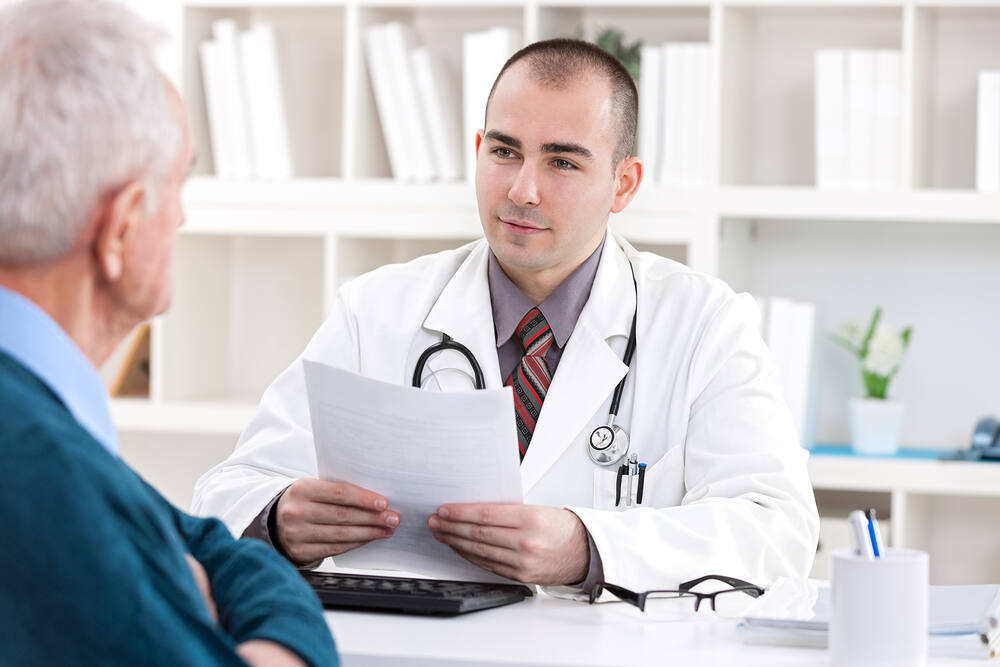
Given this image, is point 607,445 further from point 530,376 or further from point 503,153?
point 503,153

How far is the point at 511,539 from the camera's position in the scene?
4.59ft

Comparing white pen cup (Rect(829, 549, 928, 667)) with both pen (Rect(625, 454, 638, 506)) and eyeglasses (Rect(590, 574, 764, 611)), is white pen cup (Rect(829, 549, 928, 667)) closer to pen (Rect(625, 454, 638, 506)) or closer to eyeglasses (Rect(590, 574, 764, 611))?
eyeglasses (Rect(590, 574, 764, 611))

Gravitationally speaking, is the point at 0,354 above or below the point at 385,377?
above

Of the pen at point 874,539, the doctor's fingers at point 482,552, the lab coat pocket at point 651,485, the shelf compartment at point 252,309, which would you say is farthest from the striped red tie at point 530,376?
the shelf compartment at point 252,309

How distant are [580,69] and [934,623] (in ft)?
3.33

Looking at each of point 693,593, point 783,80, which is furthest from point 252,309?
point 693,593

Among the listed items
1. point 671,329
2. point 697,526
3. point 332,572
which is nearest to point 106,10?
point 332,572

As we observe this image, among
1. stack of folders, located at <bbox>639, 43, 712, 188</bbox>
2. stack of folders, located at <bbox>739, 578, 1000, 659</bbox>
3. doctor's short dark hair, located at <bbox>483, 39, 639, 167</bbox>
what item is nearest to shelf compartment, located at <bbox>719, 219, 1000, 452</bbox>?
stack of folders, located at <bbox>639, 43, 712, 188</bbox>

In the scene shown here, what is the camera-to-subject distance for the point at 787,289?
2977 millimetres

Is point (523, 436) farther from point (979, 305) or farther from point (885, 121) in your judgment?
point (979, 305)

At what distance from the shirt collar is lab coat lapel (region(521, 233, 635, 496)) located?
1.0 inches

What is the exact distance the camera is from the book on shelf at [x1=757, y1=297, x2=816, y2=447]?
269 centimetres

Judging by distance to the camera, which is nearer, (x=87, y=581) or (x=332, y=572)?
(x=87, y=581)

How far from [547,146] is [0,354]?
1137 mm
